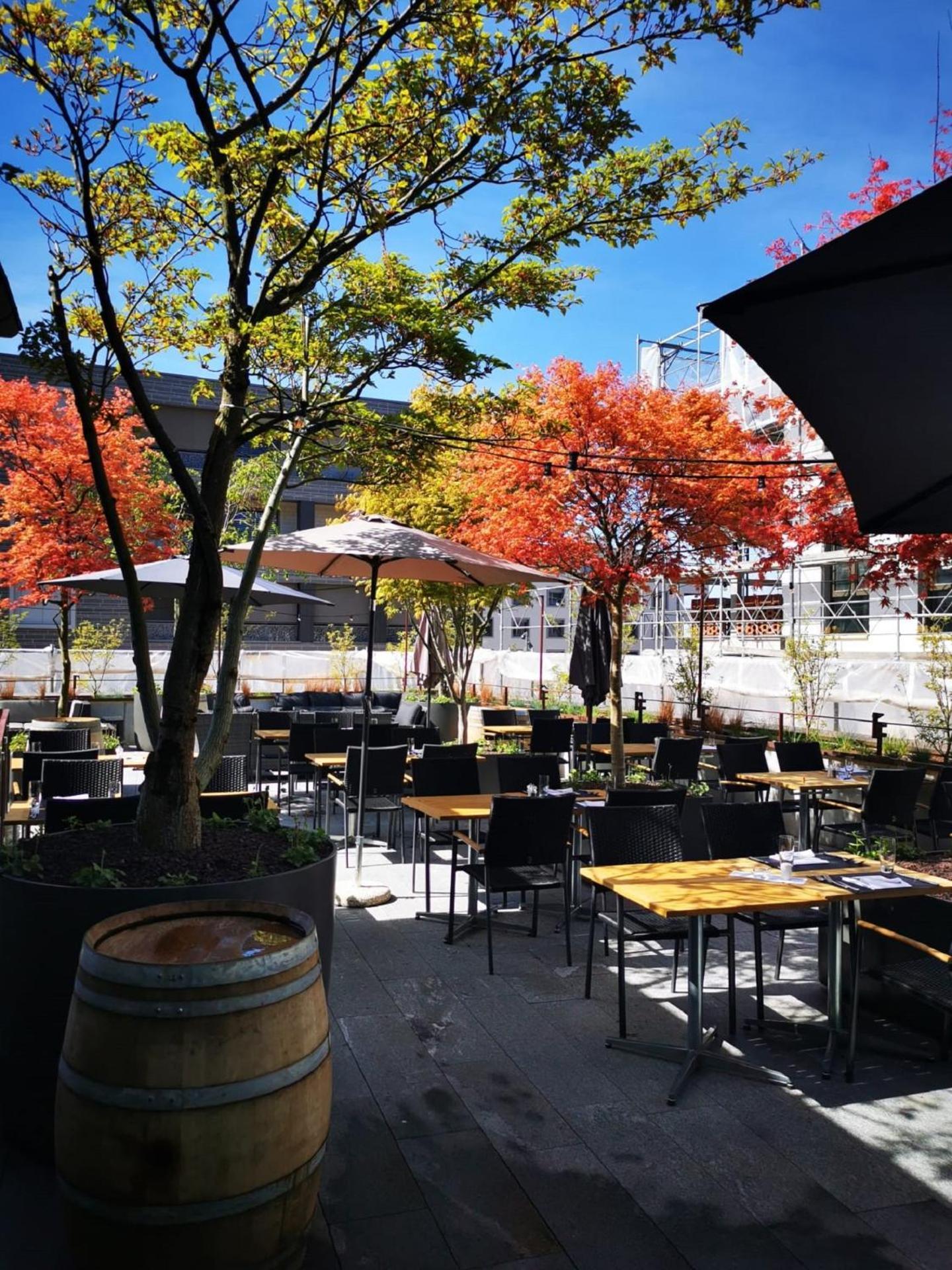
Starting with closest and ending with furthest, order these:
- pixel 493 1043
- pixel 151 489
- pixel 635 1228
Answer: pixel 635 1228 → pixel 493 1043 → pixel 151 489

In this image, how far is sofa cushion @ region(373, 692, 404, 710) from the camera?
605 inches

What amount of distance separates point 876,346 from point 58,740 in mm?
7037

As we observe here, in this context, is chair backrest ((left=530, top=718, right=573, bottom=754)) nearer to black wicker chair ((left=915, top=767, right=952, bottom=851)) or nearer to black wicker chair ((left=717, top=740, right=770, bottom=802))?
black wicker chair ((left=717, top=740, right=770, bottom=802))

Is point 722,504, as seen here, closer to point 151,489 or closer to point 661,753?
point 661,753

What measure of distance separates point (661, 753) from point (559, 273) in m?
4.88

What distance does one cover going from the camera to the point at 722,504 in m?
9.01

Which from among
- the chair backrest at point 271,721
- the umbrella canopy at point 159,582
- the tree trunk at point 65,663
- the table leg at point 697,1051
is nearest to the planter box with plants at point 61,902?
the table leg at point 697,1051

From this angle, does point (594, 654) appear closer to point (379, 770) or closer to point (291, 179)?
point (379, 770)

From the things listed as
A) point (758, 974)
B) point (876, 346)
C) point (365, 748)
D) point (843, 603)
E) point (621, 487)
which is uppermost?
point (621, 487)

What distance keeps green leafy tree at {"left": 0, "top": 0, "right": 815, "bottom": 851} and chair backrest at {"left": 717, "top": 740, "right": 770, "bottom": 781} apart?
4645 millimetres

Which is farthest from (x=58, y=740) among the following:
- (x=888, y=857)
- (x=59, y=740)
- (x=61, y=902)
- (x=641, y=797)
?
(x=888, y=857)

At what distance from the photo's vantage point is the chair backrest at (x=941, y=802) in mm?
6949

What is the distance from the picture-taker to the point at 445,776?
6641mm

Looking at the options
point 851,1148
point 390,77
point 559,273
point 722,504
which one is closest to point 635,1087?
point 851,1148
